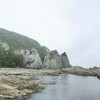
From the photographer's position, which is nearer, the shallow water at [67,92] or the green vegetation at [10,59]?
the shallow water at [67,92]

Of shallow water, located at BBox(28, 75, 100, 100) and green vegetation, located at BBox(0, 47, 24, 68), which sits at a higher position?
green vegetation, located at BBox(0, 47, 24, 68)

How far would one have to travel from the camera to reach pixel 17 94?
2253 inches

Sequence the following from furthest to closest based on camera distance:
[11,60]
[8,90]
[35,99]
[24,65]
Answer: [24,65] → [11,60] → [8,90] → [35,99]

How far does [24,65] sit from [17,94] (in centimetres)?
14144

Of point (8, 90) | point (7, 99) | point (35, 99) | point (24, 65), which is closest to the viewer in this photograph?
point (7, 99)

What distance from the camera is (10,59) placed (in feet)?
599

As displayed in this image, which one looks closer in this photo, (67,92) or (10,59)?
(67,92)

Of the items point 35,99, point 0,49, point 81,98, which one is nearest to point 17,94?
point 35,99

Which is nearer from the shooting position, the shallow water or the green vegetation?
the shallow water

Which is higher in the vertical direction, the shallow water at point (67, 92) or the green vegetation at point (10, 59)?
the green vegetation at point (10, 59)

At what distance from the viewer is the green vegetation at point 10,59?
175625 millimetres

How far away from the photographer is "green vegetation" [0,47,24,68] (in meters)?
176

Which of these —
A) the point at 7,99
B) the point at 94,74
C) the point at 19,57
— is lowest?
the point at 7,99

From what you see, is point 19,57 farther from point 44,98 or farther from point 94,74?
point 44,98
